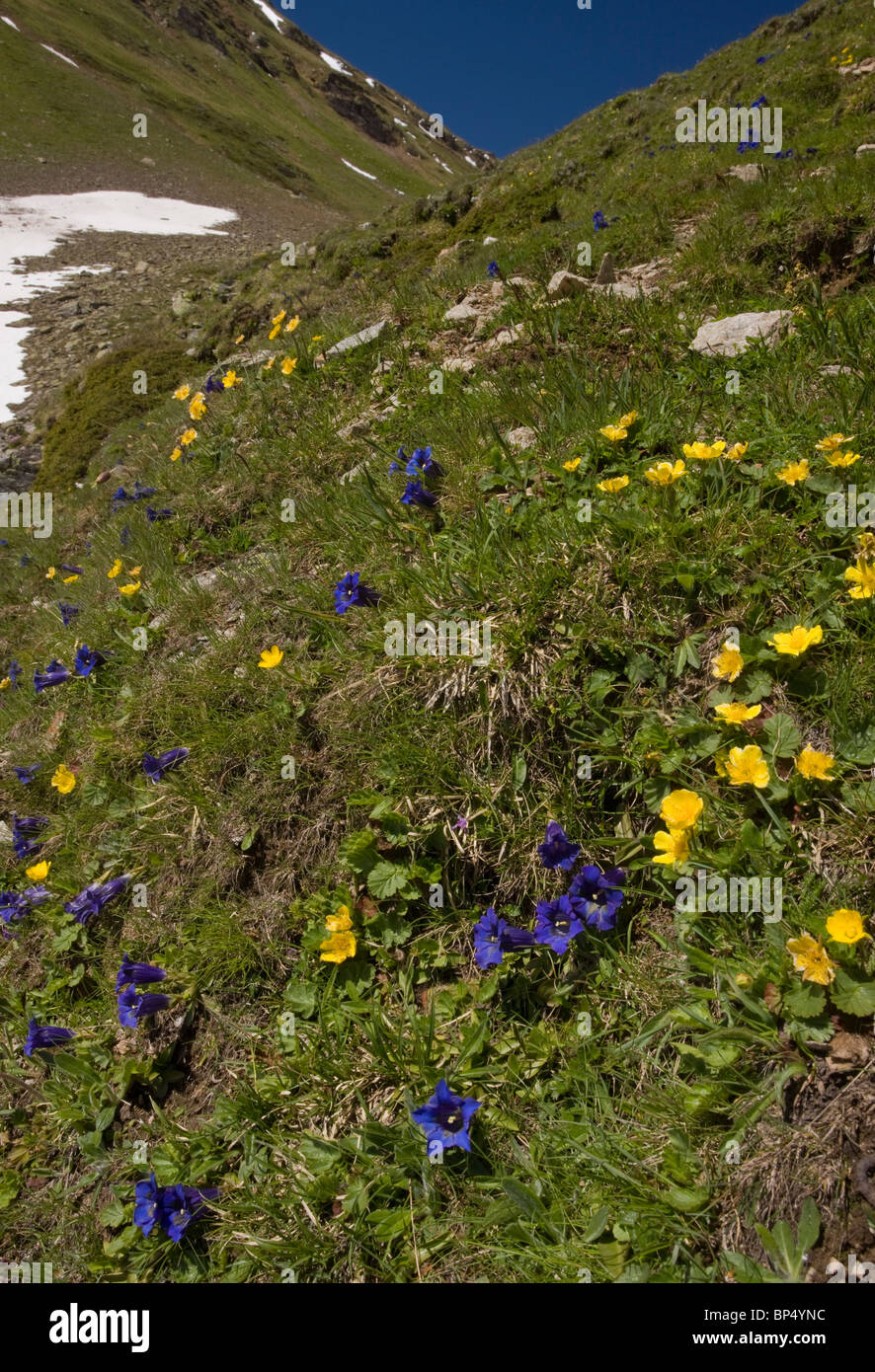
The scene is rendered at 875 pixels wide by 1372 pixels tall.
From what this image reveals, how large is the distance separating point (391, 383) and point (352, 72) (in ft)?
518

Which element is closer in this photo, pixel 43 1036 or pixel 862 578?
pixel 862 578

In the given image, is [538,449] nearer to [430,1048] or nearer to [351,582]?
[351,582]

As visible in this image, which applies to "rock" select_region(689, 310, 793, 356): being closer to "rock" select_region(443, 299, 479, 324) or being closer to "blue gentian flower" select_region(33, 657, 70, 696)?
"rock" select_region(443, 299, 479, 324)

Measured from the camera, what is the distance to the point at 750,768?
7.70 feet

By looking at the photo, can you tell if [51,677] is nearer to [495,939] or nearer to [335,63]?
[495,939]

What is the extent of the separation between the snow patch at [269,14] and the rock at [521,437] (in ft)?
514

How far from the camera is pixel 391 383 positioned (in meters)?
5.59

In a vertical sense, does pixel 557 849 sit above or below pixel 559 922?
above

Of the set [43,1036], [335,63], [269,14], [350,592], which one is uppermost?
[269,14]

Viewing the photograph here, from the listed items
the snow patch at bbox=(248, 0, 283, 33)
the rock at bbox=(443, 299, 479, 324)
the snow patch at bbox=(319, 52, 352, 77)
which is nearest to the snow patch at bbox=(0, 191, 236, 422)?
the rock at bbox=(443, 299, 479, 324)

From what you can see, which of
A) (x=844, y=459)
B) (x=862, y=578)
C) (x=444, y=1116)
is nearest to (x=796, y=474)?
(x=844, y=459)

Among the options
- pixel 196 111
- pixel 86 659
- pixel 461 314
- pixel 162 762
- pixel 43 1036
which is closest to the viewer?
pixel 43 1036

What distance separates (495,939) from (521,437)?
2921 millimetres
